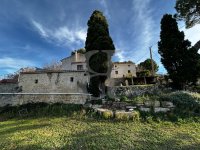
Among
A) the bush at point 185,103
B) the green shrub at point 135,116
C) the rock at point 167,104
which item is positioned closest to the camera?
the green shrub at point 135,116

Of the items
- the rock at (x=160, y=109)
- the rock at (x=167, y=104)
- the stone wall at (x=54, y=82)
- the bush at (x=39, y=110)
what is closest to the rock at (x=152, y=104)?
the rock at (x=167, y=104)

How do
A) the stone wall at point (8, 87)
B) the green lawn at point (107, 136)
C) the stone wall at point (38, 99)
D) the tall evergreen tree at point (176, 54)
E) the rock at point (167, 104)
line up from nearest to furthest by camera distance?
the green lawn at point (107, 136) < the rock at point (167, 104) < the tall evergreen tree at point (176, 54) < the stone wall at point (38, 99) < the stone wall at point (8, 87)

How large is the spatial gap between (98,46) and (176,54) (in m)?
6.79

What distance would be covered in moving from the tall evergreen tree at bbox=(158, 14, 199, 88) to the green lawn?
618 centimetres

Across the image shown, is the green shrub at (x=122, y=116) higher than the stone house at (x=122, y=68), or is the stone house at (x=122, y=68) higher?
the stone house at (x=122, y=68)

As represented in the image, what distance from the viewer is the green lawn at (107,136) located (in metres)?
6.29

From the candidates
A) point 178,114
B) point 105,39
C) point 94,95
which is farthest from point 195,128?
point 105,39

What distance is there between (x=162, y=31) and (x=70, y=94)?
34.9ft

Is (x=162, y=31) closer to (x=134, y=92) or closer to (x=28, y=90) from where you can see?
(x=134, y=92)

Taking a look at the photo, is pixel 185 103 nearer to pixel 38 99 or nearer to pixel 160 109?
pixel 160 109

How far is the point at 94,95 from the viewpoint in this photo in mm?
14500

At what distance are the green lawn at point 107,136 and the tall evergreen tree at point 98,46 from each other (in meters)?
5.84

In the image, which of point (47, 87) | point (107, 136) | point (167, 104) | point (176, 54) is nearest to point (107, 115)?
point (107, 136)

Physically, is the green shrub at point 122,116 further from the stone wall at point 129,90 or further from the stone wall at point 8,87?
the stone wall at point 8,87
